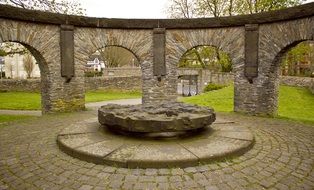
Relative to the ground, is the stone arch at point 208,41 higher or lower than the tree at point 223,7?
lower

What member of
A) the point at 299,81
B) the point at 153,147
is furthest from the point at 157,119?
the point at 299,81

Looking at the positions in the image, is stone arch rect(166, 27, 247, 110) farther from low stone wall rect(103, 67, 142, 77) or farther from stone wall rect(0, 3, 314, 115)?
low stone wall rect(103, 67, 142, 77)

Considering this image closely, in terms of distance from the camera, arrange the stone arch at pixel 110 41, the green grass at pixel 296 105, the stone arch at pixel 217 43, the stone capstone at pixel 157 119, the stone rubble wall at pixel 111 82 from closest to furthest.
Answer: the stone capstone at pixel 157 119 → the stone arch at pixel 217 43 → the stone arch at pixel 110 41 → the green grass at pixel 296 105 → the stone rubble wall at pixel 111 82

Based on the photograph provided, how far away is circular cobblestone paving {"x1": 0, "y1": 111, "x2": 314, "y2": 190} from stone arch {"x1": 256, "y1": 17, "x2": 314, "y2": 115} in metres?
4.53

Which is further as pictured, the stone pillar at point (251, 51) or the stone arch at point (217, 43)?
the stone arch at point (217, 43)

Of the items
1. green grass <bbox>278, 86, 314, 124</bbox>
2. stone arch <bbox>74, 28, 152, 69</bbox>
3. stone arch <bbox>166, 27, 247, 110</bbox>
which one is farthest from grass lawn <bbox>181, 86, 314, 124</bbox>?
stone arch <bbox>74, 28, 152, 69</bbox>

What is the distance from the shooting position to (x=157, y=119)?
550cm

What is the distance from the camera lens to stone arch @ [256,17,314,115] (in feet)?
30.4

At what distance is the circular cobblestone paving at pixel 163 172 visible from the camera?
13.2 feet

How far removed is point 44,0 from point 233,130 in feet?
34.1

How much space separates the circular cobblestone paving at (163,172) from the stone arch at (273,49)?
14.9 ft

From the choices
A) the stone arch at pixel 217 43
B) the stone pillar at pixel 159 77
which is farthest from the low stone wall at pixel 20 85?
the stone arch at pixel 217 43

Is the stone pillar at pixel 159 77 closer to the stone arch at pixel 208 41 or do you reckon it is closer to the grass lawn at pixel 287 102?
the stone arch at pixel 208 41

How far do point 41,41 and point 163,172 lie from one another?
26.0ft
